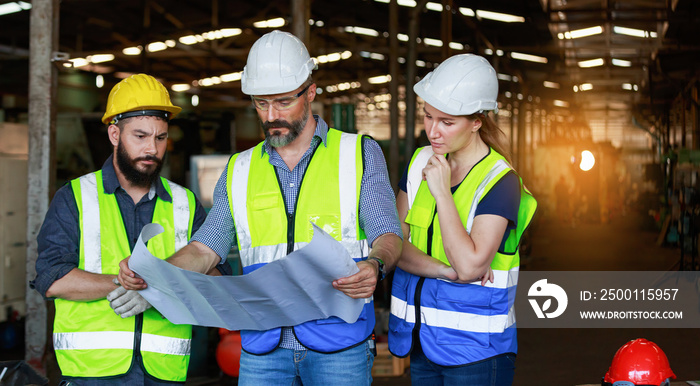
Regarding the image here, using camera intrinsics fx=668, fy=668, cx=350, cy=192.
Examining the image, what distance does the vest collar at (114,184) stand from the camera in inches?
102

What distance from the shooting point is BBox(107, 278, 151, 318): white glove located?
230 cm

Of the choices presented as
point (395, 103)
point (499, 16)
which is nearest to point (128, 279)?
point (395, 103)

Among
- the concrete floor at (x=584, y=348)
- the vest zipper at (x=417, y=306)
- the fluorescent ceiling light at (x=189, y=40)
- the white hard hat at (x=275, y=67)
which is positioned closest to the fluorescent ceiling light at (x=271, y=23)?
the fluorescent ceiling light at (x=189, y=40)

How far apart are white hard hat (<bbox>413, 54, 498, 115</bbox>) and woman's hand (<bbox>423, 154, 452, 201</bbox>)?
0.61 ft

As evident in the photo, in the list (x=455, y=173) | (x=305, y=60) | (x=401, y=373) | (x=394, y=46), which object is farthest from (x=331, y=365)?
(x=394, y=46)

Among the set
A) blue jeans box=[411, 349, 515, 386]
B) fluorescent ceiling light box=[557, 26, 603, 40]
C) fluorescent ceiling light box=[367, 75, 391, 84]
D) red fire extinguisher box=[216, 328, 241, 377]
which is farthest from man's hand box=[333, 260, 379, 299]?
fluorescent ceiling light box=[367, 75, 391, 84]

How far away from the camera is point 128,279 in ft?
7.20

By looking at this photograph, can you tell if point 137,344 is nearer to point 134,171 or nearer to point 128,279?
point 128,279

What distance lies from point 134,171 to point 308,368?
1.05 m

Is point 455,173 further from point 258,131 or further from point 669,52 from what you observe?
point 258,131

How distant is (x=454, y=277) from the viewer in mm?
2279

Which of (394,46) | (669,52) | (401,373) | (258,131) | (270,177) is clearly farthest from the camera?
(258,131)

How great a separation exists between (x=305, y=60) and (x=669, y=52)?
11.7 metres

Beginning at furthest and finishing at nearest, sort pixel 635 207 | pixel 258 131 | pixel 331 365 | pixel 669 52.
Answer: pixel 635 207 → pixel 258 131 → pixel 669 52 → pixel 331 365
